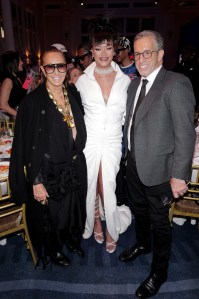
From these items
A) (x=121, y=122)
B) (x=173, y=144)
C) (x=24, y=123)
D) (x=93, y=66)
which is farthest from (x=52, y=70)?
(x=173, y=144)

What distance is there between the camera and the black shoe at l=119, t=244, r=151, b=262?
2.36 meters

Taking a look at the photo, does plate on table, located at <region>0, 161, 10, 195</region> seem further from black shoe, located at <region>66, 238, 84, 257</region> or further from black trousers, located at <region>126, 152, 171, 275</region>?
black trousers, located at <region>126, 152, 171, 275</region>

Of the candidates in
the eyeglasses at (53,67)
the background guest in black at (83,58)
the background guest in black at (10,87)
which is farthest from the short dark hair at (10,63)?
the eyeglasses at (53,67)

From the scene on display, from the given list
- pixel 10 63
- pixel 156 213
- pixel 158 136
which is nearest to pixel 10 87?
pixel 10 63

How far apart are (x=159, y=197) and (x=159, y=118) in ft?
2.14

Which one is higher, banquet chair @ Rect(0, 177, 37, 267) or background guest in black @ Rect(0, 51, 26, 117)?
background guest in black @ Rect(0, 51, 26, 117)

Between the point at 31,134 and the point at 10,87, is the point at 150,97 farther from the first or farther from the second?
the point at 10,87

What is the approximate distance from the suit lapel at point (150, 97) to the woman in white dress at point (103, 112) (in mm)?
488

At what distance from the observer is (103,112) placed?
2.14 meters

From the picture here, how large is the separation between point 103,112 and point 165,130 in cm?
70

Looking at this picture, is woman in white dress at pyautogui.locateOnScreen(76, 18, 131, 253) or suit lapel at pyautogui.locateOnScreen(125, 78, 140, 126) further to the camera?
woman in white dress at pyautogui.locateOnScreen(76, 18, 131, 253)

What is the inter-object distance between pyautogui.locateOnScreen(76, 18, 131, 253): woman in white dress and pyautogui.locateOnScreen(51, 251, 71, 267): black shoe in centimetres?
54

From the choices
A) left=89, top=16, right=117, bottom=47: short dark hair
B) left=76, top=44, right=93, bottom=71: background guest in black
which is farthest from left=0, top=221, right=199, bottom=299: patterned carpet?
left=76, top=44, right=93, bottom=71: background guest in black

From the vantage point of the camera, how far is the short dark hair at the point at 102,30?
6.79ft
